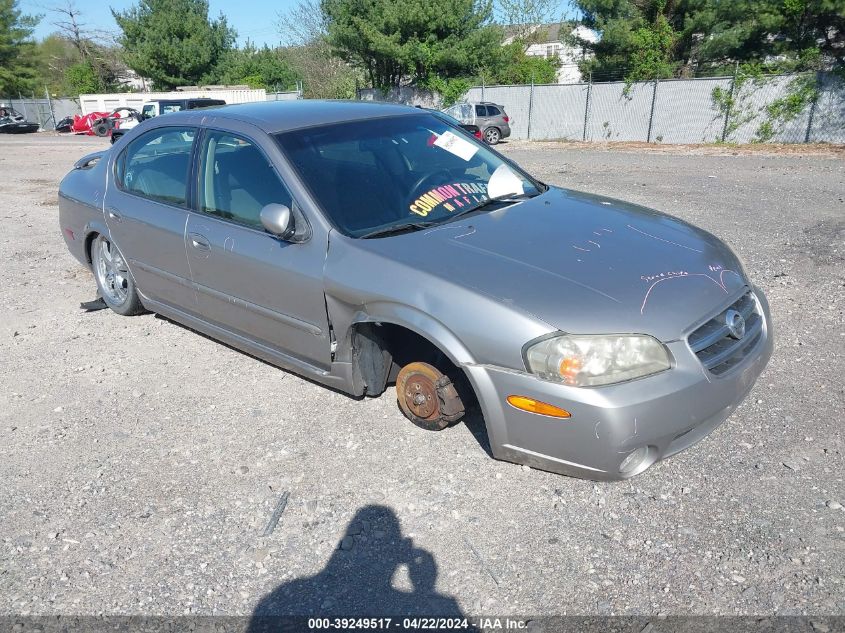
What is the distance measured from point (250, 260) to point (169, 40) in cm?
4129

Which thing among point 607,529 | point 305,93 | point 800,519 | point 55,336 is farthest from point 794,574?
point 305,93

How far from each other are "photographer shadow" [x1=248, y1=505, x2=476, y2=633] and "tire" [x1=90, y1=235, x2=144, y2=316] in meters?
3.18

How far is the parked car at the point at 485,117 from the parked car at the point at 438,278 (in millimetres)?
19707

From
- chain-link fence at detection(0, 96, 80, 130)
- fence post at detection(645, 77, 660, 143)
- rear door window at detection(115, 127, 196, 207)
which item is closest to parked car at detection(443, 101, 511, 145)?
fence post at detection(645, 77, 660, 143)

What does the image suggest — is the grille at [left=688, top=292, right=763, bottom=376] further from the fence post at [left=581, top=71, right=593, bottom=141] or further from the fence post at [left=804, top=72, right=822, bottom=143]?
the fence post at [left=581, top=71, right=593, bottom=141]

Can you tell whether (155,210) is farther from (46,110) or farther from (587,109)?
(46,110)

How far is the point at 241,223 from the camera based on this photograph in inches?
147

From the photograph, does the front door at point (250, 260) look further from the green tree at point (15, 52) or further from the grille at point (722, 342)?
the green tree at point (15, 52)

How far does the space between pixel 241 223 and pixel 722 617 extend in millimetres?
3011

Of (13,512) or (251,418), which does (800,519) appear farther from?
(13,512)

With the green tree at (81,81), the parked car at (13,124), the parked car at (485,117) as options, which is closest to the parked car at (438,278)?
the parked car at (485,117)

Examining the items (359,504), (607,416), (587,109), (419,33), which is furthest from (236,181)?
(419,33)

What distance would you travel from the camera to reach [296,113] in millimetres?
4023

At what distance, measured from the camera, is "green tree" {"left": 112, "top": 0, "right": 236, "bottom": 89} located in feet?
126
